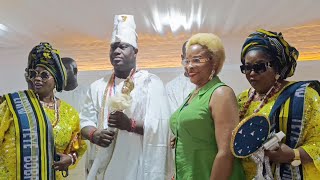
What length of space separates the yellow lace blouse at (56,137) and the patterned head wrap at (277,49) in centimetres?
106

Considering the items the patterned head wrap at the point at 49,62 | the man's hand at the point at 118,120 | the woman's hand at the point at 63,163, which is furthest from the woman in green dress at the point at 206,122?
the patterned head wrap at the point at 49,62

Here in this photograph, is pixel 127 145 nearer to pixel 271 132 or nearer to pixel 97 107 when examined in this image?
pixel 97 107

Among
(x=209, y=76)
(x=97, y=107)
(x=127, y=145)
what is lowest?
(x=127, y=145)

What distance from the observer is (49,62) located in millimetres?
2172

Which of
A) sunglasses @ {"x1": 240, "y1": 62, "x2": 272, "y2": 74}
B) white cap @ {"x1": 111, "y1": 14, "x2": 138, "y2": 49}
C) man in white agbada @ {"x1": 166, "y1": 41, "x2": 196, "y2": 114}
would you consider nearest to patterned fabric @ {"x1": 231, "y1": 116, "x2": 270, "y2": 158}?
sunglasses @ {"x1": 240, "y1": 62, "x2": 272, "y2": 74}

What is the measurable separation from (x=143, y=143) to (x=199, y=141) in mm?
612

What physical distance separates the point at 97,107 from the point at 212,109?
93 centimetres

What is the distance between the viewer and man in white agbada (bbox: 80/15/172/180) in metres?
2.16

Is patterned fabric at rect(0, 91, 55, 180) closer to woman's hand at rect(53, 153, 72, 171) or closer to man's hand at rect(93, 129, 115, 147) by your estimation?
woman's hand at rect(53, 153, 72, 171)

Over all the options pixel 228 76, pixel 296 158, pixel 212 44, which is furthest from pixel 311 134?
pixel 228 76

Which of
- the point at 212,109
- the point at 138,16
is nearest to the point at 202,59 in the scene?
the point at 212,109

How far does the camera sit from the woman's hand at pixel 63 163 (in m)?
2.06

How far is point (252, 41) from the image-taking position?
1.74 m

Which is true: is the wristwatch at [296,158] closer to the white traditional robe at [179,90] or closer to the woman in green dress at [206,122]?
the woman in green dress at [206,122]
